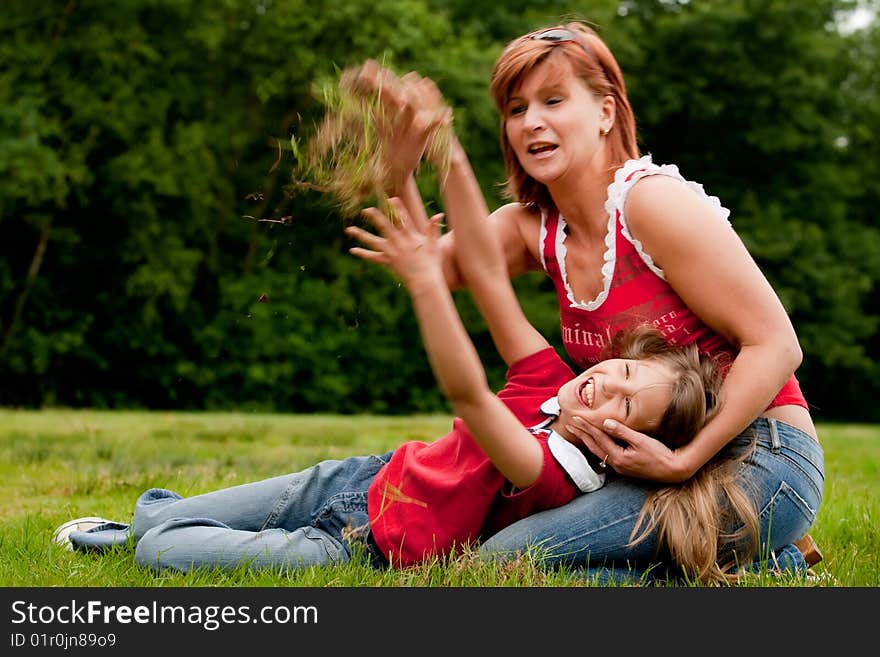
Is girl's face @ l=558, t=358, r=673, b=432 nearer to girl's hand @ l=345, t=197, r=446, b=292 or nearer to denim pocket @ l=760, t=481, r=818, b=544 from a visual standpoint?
denim pocket @ l=760, t=481, r=818, b=544

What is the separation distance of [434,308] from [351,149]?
27.1 inches

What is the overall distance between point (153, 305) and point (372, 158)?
15276 mm

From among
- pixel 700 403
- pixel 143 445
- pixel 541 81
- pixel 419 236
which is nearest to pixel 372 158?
pixel 419 236

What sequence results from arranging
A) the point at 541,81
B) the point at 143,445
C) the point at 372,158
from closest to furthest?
the point at 372,158
the point at 541,81
the point at 143,445

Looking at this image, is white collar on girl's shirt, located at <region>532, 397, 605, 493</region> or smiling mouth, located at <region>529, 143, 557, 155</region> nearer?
white collar on girl's shirt, located at <region>532, 397, 605, 493</region>

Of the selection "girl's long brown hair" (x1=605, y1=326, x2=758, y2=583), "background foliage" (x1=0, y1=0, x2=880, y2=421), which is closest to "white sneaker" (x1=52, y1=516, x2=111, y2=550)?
"girl's long brown hair" (x1=605, y1=326, x2=758, y2=583)

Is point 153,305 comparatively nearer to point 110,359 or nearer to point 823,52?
point 110,359

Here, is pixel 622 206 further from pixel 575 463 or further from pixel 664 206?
pixel 575 463

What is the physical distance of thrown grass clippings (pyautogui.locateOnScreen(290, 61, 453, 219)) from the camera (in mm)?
2900

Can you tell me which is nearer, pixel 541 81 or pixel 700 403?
pixel 700 403

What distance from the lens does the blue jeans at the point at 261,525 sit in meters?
3.14

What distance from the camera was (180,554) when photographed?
3.13 metres

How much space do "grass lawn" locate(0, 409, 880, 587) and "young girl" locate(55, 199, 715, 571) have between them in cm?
10

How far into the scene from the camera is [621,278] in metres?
3.37
